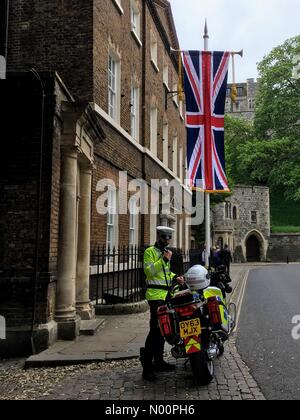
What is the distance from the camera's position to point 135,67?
16.5 meters

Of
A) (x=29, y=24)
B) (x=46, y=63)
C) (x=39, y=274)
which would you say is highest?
(x=29, y=24)

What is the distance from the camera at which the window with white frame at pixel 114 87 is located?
14016 mm

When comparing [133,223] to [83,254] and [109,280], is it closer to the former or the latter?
[109,280]

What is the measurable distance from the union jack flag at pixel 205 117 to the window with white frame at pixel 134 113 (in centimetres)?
382

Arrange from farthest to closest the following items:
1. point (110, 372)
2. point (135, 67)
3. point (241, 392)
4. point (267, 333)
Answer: point (135, 67)
point (267, 333)
point (110, 372)
point (241, 392)

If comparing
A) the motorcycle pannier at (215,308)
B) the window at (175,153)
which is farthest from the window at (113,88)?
the window at (175,153)

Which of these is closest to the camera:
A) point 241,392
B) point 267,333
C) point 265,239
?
point 241,392

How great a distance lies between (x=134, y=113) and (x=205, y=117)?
4503 millimetres

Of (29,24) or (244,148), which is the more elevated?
(244,148)

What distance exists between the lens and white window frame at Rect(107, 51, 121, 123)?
46.0 feet

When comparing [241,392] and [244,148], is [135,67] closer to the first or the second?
[241,392]

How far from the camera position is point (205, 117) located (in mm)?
12656

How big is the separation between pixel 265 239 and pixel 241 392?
184 feet

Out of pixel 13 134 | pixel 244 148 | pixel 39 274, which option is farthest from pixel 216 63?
pixel 244 148
